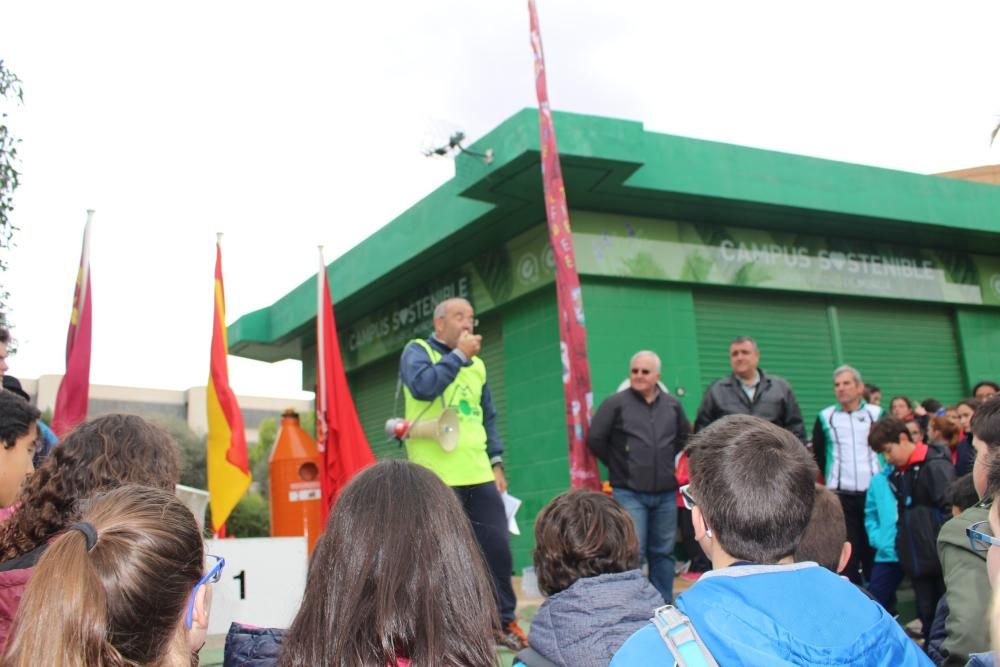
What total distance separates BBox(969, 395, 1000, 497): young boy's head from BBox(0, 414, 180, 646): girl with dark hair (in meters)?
2.54

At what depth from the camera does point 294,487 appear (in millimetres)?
9852

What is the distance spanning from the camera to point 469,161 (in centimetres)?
831

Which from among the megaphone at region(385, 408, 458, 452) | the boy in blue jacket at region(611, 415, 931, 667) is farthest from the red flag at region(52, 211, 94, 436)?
the boy in blue jacket at region(611, 415, 931, 667)

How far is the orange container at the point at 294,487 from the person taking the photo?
32.2 ft

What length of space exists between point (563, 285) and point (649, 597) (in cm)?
365

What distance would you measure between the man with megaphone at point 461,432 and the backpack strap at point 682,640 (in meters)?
3.28

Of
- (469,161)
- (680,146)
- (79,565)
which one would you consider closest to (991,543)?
(79,565)

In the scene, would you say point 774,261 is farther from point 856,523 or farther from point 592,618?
point 592,618

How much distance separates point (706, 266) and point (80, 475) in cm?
816

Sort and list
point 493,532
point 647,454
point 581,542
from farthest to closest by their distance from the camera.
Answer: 1. point 647,454
2. point 493,532
3. point 581,542

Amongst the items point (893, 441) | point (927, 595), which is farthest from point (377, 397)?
point (927, 595)

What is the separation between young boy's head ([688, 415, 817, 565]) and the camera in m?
1.96

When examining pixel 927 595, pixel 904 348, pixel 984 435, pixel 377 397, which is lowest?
pixel 927 595

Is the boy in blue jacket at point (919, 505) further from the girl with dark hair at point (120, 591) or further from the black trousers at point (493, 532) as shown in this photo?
the girl with dark hair at point (120, 591)
